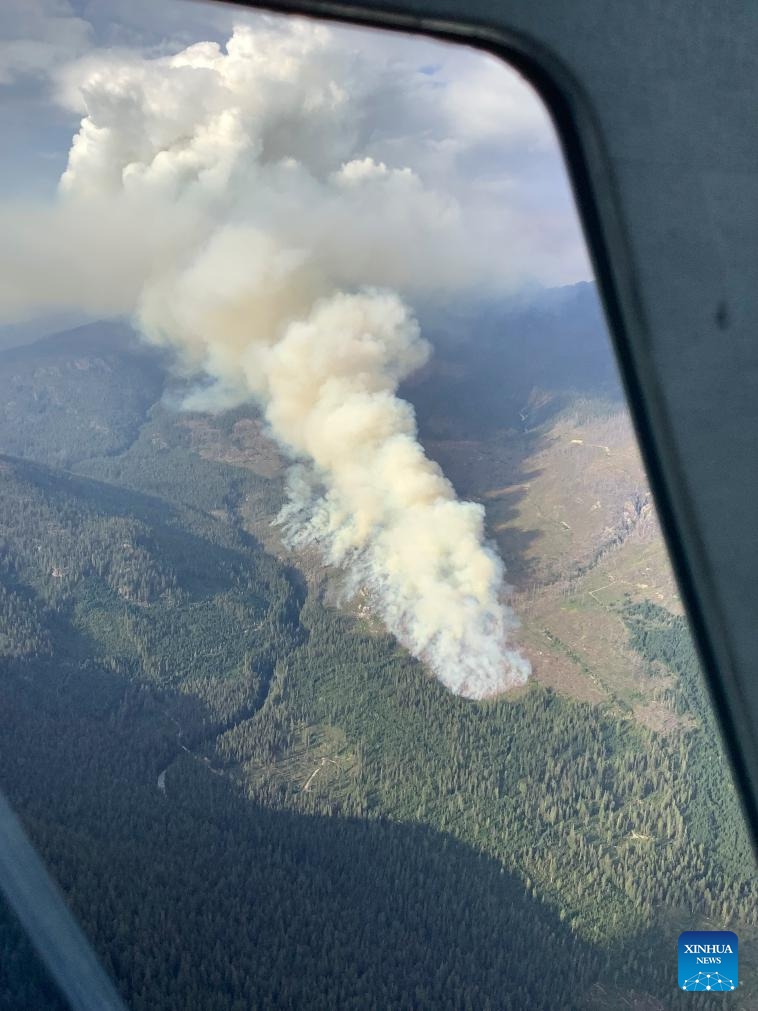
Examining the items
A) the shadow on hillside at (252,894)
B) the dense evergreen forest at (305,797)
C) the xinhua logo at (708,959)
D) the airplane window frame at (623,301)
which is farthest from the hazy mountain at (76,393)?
the airplane window frame at (623,301)

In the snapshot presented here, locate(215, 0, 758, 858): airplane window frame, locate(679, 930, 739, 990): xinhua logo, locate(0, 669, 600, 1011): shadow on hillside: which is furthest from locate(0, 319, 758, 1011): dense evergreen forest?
locate(215, 0, 758, 858): airplane window frame

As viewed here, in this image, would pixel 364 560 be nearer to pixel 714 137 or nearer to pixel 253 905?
pixel 253 905

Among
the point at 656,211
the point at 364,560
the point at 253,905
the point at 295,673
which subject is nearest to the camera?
the point at 656,211

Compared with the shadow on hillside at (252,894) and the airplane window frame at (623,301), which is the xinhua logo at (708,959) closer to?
the shadow on hillside at (252,894)

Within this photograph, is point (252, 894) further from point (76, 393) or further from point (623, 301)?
point (76, 393)

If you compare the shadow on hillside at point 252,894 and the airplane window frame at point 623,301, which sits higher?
the airplane window frame at point 623,301

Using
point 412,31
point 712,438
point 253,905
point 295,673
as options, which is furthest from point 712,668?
point 295,673

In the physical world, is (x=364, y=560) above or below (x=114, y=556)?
below
